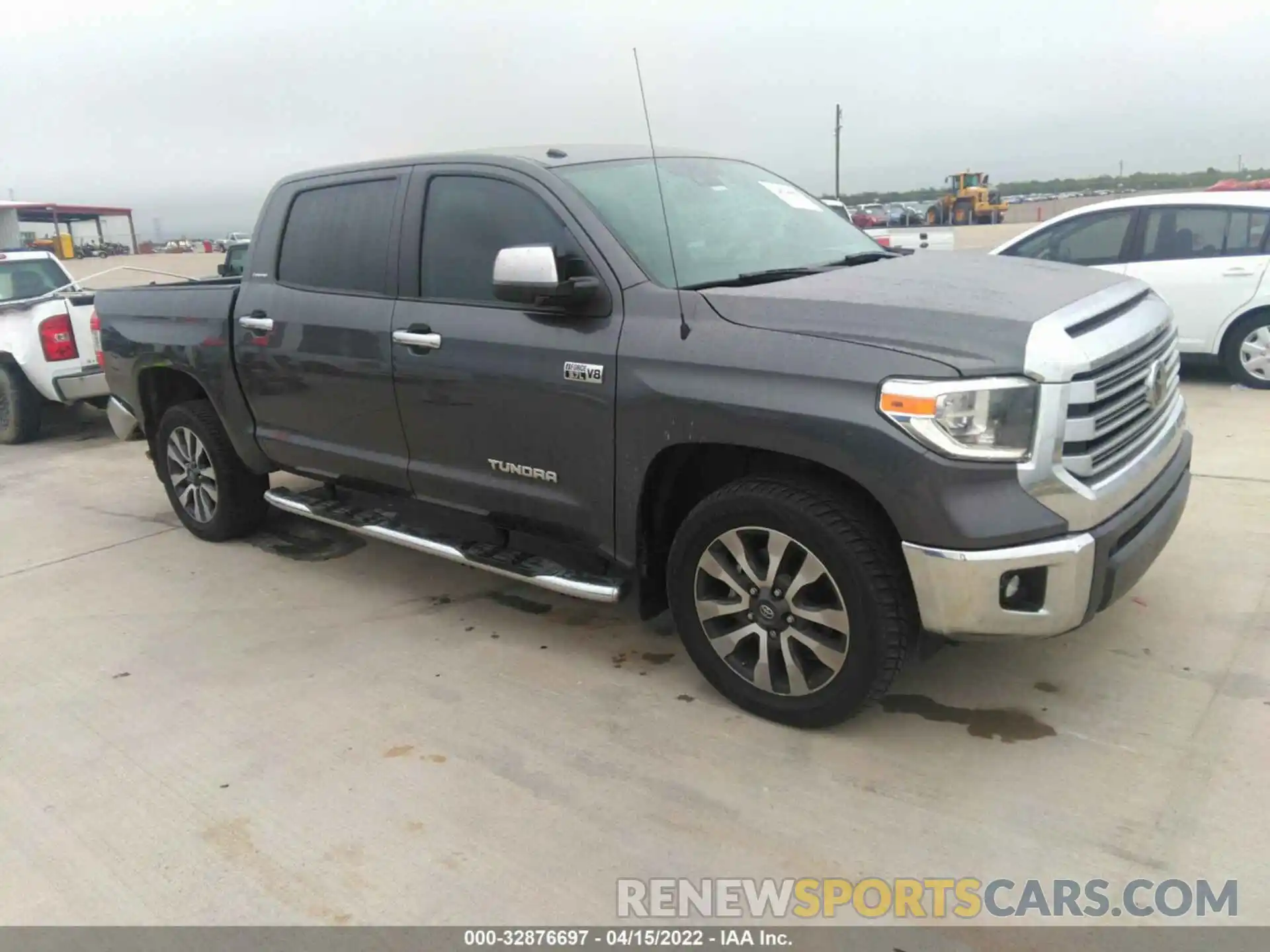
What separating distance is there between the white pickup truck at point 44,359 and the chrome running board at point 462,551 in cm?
438

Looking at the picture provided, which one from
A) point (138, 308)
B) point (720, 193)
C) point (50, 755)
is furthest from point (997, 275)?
point (138, 308)

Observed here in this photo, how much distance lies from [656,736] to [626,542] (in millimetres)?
674

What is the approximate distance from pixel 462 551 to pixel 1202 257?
6.93m

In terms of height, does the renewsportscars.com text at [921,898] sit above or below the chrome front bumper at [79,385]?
below

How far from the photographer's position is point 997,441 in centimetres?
266

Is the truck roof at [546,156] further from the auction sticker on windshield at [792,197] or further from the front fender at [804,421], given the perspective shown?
the front fender at [804,421]

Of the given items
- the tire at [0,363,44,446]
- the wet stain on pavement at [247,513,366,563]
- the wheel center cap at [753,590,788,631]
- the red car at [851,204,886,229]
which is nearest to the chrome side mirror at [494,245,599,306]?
the wheel center cap at [753,590,788,631]

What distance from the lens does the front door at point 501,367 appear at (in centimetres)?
338

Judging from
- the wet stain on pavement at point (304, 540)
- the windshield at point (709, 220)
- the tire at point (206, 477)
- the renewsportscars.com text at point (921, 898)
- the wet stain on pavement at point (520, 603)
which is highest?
the windshield at point (709, 220)

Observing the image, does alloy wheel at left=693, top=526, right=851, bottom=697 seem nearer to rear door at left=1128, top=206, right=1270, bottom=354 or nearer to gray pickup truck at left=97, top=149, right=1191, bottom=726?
gray pickup truck at left=97, top=149, right=1191, bottom=726

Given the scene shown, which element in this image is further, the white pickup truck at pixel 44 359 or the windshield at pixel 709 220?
the white pickup truck at pixel 44 359

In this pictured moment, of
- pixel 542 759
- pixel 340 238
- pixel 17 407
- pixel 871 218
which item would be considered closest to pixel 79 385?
pixel 17 407

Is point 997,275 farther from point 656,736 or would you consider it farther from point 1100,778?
point 656,736

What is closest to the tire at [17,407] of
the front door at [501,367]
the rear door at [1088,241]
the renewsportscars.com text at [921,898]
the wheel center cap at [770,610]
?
the front door at [501,367]
